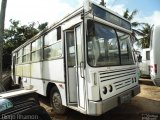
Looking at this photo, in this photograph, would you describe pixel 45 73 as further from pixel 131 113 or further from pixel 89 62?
pixel 131 113

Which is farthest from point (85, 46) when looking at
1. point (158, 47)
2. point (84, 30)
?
point (158, 47)

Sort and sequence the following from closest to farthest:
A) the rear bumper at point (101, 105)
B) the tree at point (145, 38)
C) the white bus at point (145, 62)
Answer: the rear bumper at point (101, 105) → the white bus at point (145, 62) → the tree at point (145, 38)

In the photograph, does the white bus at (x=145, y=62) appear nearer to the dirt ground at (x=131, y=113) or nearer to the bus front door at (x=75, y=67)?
the dirt ground at (x=131, y=113)

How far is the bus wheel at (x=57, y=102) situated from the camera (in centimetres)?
703

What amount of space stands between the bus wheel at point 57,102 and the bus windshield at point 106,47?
203 centimetres

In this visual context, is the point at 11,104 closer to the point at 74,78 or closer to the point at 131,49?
the point at 74,78

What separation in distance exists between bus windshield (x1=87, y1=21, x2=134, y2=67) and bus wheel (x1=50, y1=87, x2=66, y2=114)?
6.65ft

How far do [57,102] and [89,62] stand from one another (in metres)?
2.30

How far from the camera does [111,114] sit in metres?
7.19

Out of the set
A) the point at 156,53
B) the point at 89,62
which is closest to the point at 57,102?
the point at 89,62

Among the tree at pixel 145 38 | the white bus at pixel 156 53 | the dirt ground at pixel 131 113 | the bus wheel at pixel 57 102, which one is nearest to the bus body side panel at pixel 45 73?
the bus wheel at pixel 57 102

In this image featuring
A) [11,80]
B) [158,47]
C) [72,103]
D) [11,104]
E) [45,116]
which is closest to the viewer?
[11,104]

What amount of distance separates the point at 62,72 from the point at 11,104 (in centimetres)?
334

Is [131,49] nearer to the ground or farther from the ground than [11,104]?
farther from the ground
